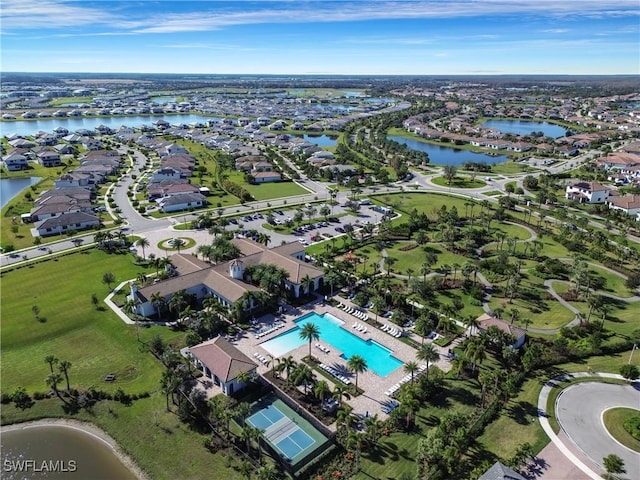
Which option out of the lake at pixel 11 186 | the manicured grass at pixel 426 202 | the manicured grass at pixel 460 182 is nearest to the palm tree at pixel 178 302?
the manicured grass at pixel 426 202

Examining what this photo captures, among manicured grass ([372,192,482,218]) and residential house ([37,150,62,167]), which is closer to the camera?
manicured grass ([372,192,482,218])


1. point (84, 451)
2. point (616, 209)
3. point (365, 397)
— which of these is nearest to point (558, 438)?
point (365, 397)

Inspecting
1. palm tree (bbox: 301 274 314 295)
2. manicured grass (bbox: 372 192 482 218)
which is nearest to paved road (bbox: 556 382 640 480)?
palm tree (bbox: 301 274 314 295)

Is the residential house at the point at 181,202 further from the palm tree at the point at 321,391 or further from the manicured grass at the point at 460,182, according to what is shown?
the palm tree at the point at 321,391

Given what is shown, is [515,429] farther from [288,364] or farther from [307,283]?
[307,283]

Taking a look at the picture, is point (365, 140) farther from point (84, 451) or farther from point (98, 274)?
point (84, 451)

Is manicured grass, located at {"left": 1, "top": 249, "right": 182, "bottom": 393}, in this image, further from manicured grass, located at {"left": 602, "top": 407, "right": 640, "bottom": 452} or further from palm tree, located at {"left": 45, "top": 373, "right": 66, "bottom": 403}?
manicured grass, located at {"left": 602, "top": 407, "right": 640, "bottom": 452}
